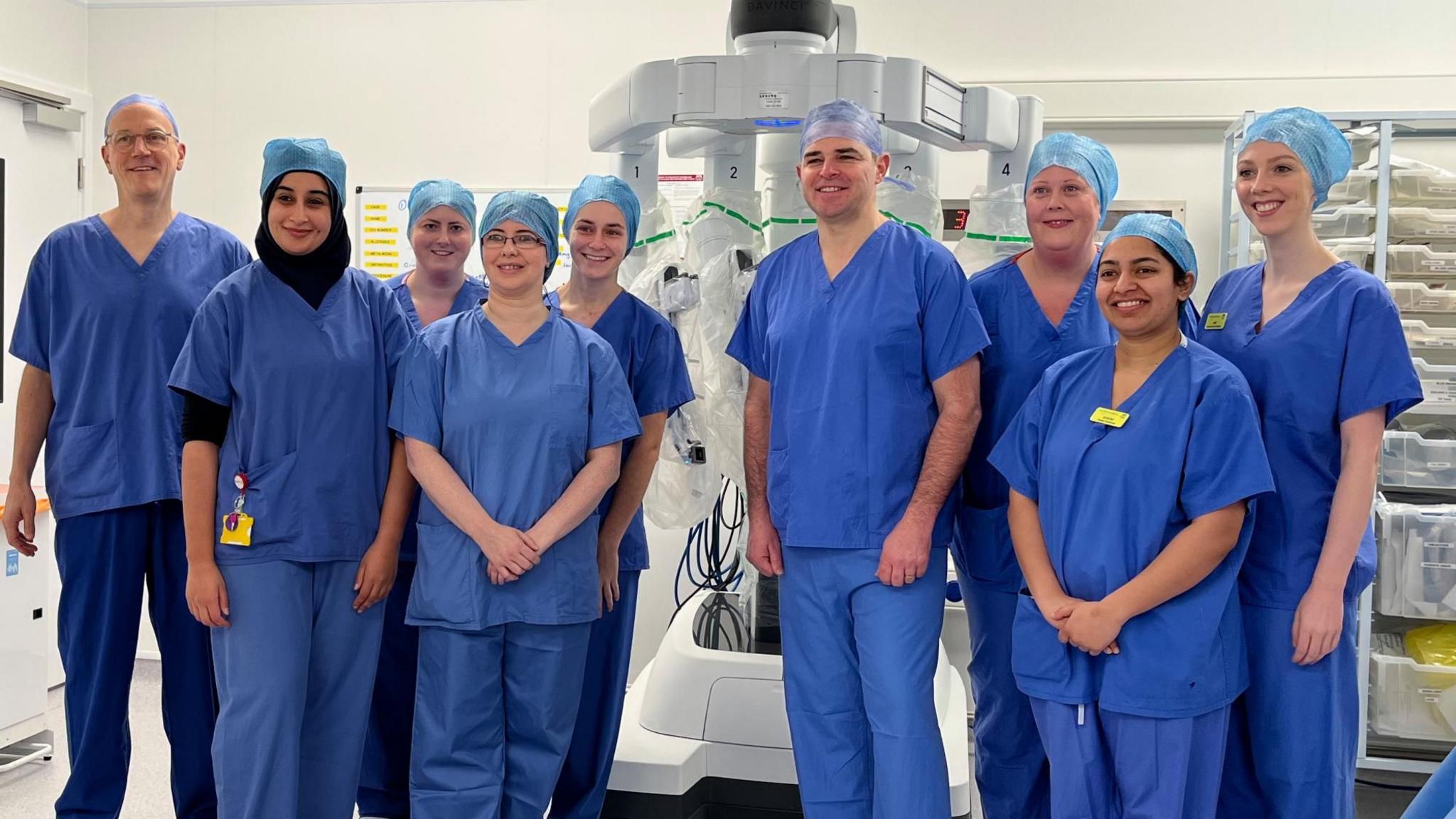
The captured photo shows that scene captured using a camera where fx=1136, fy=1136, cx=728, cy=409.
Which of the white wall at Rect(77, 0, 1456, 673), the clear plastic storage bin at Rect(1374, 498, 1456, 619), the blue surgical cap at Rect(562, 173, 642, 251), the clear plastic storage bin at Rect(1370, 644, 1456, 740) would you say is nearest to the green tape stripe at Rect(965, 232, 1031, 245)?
the blue surgical cap at Rect(562, 173, 642, 251)

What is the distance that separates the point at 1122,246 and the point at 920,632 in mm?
689

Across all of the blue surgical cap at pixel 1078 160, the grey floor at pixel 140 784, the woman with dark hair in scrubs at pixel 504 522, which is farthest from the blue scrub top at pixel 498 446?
the grey floor at pixel 140 784

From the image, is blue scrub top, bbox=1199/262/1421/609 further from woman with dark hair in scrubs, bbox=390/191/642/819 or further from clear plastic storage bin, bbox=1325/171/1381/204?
clear plastic storage bin, bbox=1325/171/1381/204

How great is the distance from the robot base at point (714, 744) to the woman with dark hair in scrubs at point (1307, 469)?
0.61 metres

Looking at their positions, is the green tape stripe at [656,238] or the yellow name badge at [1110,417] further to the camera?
the green tape stripe at [656,238]

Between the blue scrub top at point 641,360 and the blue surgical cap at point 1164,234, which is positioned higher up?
the blue surgical cap at point 1164,234

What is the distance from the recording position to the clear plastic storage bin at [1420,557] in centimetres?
300

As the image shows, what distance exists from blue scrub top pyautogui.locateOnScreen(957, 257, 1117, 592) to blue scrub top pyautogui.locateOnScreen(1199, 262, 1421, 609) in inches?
12.0

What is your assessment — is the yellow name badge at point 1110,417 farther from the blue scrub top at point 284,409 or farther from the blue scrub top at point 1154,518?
the blue scrub top at point 284,409

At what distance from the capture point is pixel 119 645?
209 cm

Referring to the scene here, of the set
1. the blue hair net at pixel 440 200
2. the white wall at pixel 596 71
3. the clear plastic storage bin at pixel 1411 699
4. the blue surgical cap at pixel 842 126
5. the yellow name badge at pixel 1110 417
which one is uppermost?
the white wall at pixel 596 71

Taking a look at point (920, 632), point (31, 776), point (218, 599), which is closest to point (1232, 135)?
point (920, 632)

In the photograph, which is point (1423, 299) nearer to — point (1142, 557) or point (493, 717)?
point (1142, 557)

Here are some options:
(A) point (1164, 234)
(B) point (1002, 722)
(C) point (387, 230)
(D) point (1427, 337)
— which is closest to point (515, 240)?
(A) point (1164, 234)
